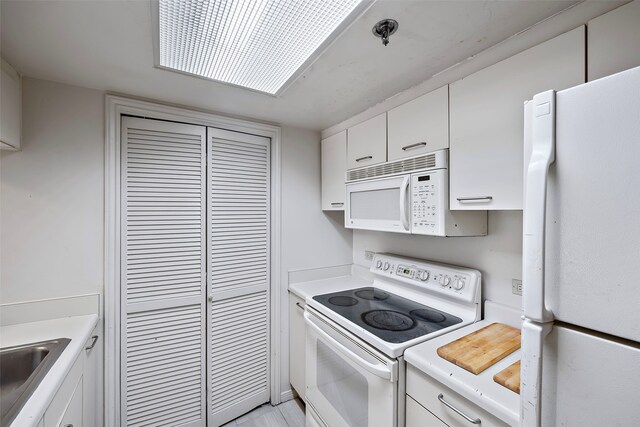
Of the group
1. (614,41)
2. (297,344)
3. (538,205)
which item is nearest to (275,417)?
(297,344)

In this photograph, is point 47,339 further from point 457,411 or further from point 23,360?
point 457,411

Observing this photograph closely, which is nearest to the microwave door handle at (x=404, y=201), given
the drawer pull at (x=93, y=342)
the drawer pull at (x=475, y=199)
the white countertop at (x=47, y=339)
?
the drawer pull at (x=475, y=199)

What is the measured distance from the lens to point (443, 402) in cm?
98

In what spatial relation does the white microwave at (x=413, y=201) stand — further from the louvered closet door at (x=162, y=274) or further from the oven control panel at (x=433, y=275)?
the louvered closet door at (x=162, y=274)

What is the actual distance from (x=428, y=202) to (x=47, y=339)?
6.35 feet

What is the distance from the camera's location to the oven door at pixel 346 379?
1.16m

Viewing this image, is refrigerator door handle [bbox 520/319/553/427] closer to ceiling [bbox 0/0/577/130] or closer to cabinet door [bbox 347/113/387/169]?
ceiling [bbox 0/0/577/130]

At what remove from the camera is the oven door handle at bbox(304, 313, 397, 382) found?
113 centimetres

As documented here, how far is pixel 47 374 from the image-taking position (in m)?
0.95

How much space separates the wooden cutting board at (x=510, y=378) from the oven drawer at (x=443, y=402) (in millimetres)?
112

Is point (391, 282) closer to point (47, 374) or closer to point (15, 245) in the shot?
point (47, 374)

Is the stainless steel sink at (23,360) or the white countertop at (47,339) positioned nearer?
the white countertop at (47,339)

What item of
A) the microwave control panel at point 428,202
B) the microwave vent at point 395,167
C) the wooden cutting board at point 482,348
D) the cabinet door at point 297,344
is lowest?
the cabinet door at point 297,344

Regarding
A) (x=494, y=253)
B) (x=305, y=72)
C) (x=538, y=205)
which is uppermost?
(x=305, y=72)
